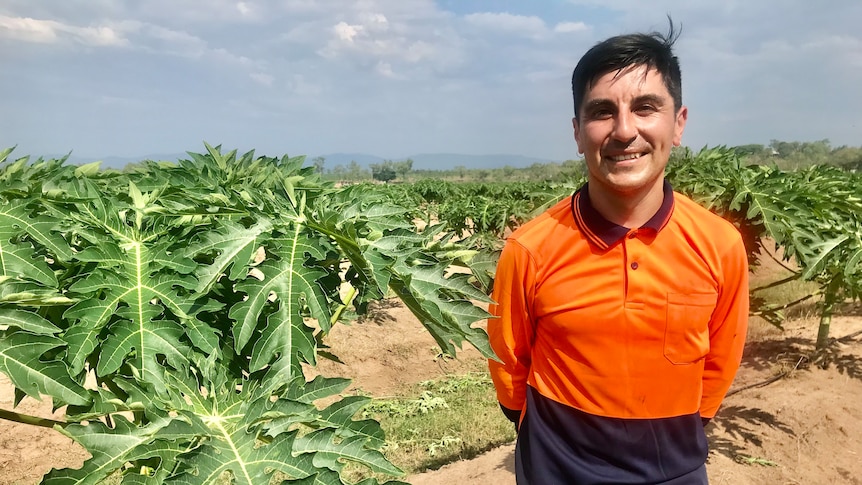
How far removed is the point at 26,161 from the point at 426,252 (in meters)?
1.45

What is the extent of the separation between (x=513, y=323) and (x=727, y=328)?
68cm

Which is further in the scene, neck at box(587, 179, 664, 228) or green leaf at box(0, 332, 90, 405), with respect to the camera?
neck at box(587, 179, 664, 228)

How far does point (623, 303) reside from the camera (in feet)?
5.61

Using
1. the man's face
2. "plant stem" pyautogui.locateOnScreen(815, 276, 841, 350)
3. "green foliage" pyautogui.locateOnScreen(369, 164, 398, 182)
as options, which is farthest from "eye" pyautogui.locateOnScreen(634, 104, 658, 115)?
"green foliage" pyautogui.locateOnScreen(369, 164, 398, 182)

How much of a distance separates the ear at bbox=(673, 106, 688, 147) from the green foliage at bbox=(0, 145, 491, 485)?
0.79 meters

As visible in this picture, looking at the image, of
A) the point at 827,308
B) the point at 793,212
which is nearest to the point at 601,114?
the point at 793,212

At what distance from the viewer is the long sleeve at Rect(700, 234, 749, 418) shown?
5.74 ft

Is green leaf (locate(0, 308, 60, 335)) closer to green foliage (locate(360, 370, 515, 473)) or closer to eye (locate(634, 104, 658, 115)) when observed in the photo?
eye (locate(634, 104, 658, 115))

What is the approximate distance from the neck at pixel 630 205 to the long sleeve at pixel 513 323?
282mm

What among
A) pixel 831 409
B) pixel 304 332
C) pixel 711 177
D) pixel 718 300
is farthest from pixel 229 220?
pixel 831 409

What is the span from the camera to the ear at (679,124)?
170 centimetres

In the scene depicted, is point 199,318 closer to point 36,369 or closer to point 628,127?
point 36,369

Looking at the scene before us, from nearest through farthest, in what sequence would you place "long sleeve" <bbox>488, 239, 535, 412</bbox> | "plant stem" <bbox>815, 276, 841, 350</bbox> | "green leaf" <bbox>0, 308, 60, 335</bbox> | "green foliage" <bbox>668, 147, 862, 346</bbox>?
"green leaf" <bbox>0, 308, 60, 335</bbox> < "long sleeve" <bbox>488, 239, 535, 412</bbox> < "green foliage" <bbox>668, 147, 862, 346</bbox> < "plant stem" <bbox>815, 276, 841, 350</bbox>

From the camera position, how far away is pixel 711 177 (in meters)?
4.40
